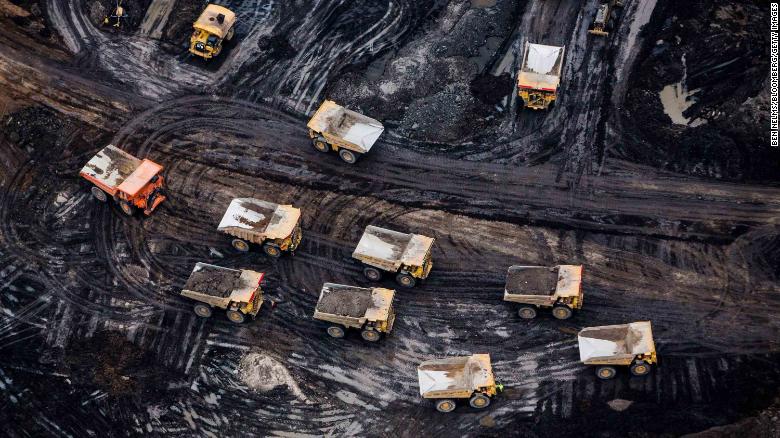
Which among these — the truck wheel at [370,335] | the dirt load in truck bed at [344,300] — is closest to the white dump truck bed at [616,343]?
the truck wheel at [370,335]

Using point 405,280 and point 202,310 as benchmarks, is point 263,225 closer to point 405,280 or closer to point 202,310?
point 202,310

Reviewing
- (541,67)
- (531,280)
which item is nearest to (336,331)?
(531,280)

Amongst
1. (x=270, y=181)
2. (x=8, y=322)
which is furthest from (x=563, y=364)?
(x=8, y=322)

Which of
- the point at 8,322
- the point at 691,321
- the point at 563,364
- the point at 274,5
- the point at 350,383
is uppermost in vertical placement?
the point at 274,5

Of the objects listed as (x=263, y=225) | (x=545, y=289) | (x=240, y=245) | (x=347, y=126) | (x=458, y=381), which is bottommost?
(x=458, y=381)

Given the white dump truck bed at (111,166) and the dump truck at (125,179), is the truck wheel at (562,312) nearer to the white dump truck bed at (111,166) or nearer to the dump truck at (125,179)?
the dump truck at (125,179)

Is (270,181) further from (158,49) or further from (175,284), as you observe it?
(158,49)
